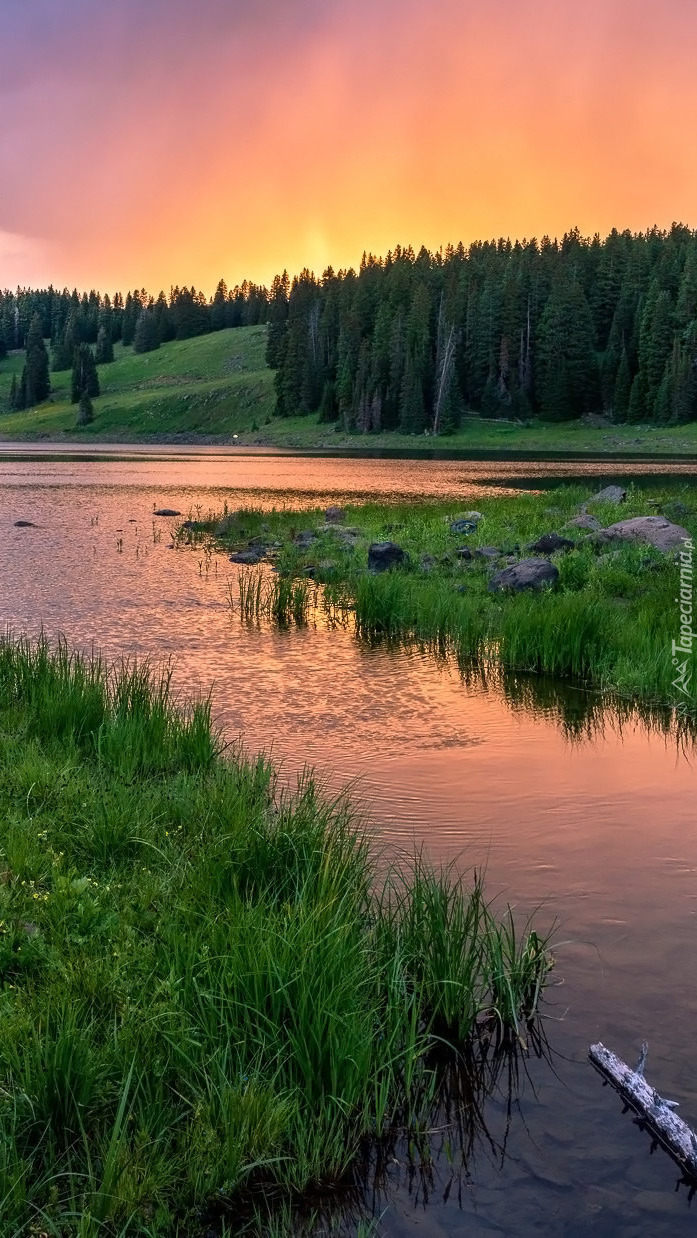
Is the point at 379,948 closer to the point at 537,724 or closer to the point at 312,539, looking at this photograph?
the point at 537,724

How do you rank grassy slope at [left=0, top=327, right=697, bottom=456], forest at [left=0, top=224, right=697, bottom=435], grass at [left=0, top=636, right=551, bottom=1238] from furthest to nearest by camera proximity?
forest at [left=0, top=224, right=697, bottom=435] → grassy slope at [left=0, top=327, right=697, bottom=456] → grass at [left=0, top=636, right=551, bottom=1238]

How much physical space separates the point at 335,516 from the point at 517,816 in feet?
89.7

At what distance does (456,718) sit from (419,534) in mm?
17267

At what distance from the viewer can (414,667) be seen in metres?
16.6

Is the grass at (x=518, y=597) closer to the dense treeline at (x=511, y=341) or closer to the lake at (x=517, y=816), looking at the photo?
the lake at (x=517, y=816)

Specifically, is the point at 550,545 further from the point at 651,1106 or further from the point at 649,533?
the point at 651,1106

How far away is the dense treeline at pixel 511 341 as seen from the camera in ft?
434

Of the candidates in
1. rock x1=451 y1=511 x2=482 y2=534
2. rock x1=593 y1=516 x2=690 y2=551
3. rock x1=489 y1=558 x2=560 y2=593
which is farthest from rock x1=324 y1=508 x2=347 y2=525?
rock x1=489 y1=558 x2=560 y2=593

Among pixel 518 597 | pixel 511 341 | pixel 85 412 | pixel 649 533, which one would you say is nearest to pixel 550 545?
pixel 649 533

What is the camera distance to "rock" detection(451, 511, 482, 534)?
30188 mm

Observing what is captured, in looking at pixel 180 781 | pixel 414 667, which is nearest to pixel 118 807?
pixel 180 781

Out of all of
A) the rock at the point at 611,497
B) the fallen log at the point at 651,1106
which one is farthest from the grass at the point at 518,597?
the fallen log at the point at 651,1106

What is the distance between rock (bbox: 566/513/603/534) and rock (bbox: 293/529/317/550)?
26.4 feet

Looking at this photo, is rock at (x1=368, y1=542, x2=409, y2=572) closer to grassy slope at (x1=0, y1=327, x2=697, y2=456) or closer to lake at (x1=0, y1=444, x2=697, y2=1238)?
lake at (x1=0, y1=444, x2=697, y2=1238)
